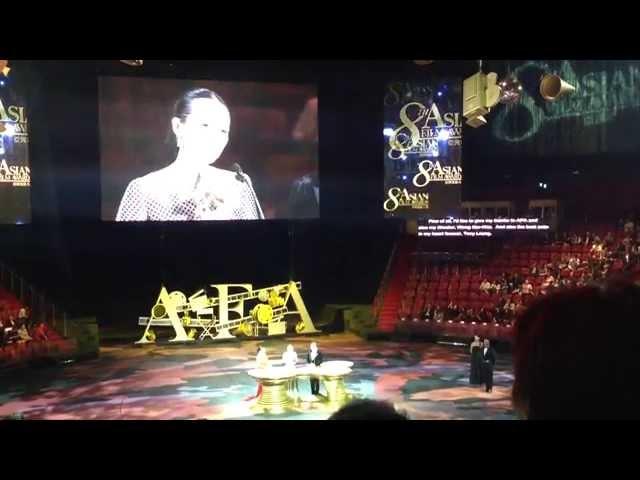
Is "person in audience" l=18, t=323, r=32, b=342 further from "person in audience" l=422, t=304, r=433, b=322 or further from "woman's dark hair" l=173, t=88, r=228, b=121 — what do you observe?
"person in audience" l=422, t=304, r=433, b=322

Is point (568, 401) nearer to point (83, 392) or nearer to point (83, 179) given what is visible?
point (83, 392)

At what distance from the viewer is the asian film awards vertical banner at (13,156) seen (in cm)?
1166

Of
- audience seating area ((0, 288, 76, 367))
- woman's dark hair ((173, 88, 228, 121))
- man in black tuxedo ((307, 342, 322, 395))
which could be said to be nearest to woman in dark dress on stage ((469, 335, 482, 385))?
man in black tuxedo ((307, 342, 322, 395))

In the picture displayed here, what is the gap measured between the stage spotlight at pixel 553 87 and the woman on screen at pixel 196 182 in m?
5.98

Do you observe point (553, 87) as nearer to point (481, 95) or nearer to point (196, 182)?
point (481, 95)

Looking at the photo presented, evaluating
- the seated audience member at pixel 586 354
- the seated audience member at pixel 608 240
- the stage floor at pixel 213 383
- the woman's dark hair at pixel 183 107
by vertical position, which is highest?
the woman's dark hair at pixel 183 107

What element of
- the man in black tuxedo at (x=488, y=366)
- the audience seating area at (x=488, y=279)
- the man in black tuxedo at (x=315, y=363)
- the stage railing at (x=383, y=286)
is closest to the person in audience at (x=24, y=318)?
the man in black tuxedo at (x=315, y=363)

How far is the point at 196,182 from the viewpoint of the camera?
12.9 metres

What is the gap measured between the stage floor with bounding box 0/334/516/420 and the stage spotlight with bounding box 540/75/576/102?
5.12 metres

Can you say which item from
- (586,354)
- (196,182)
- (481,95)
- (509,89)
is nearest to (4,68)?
(196,182)

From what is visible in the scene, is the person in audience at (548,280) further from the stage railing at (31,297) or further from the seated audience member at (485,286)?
the stage railing at (31,297)

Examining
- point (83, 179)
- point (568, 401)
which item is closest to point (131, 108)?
point (83, 179)

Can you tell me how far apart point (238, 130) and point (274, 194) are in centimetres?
143

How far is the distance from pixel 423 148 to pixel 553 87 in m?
2.75
